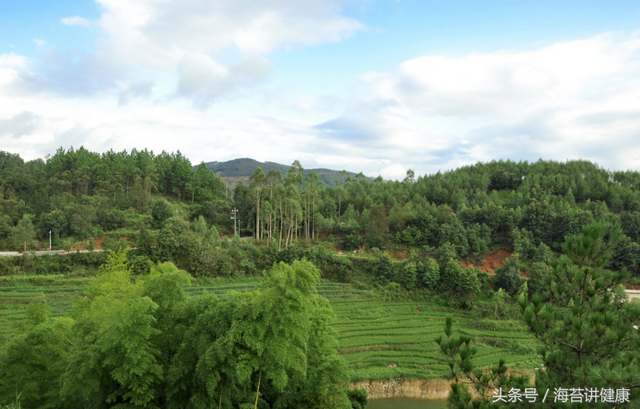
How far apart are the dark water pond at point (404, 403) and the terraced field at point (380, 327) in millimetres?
1173

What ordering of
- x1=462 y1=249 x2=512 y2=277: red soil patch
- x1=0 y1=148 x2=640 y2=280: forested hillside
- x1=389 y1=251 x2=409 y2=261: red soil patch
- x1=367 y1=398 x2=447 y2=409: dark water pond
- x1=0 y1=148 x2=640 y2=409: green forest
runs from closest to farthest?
x1=0 y1=148 x2=640 y2=409: green forest, x1=367 y1=398 x2=447 y2=409: dark water pond, x1=0 y1=148 x2=640 y2=280: forested hillside, x1=462 y1=249 x2=512 y2=277: red soil patch, x1=389 y1=251 x2=409 y2=261: red soil patch

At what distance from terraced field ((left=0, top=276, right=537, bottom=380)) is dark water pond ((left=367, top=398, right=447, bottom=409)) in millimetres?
1173

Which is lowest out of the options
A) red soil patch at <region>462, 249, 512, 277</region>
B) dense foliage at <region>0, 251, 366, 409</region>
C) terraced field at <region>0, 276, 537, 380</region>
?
terraced field at <region>0, 276, 537, 380</region>

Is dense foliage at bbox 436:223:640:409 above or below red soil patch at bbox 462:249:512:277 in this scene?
above

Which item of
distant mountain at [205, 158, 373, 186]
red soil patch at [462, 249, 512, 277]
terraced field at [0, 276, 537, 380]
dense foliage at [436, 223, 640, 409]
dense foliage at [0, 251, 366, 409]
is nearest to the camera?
dense foliage at [436, 223, 640, 409]

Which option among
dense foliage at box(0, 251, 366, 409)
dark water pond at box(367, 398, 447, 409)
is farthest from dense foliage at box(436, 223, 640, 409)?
dark water pond at box(367, 398, 447, 409)

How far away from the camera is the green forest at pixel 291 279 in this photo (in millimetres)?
6309

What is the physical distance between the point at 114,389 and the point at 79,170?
4796cm

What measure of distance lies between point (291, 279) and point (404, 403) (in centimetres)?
1376

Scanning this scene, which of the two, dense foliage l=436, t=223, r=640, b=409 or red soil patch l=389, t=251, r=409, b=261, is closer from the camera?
dense foliage l=436, t=223, r=640, b=409

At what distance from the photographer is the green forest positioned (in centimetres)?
631

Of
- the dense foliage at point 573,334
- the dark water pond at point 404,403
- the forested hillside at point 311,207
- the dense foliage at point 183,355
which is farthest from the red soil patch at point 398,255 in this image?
the dense foliage at point 573,334

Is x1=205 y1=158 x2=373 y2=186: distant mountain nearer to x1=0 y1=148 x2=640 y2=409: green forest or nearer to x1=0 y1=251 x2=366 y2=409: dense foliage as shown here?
x1=0 y1=148 x2=640 y2=409: green forest

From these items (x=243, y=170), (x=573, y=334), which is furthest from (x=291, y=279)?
(x=243, y=170)
